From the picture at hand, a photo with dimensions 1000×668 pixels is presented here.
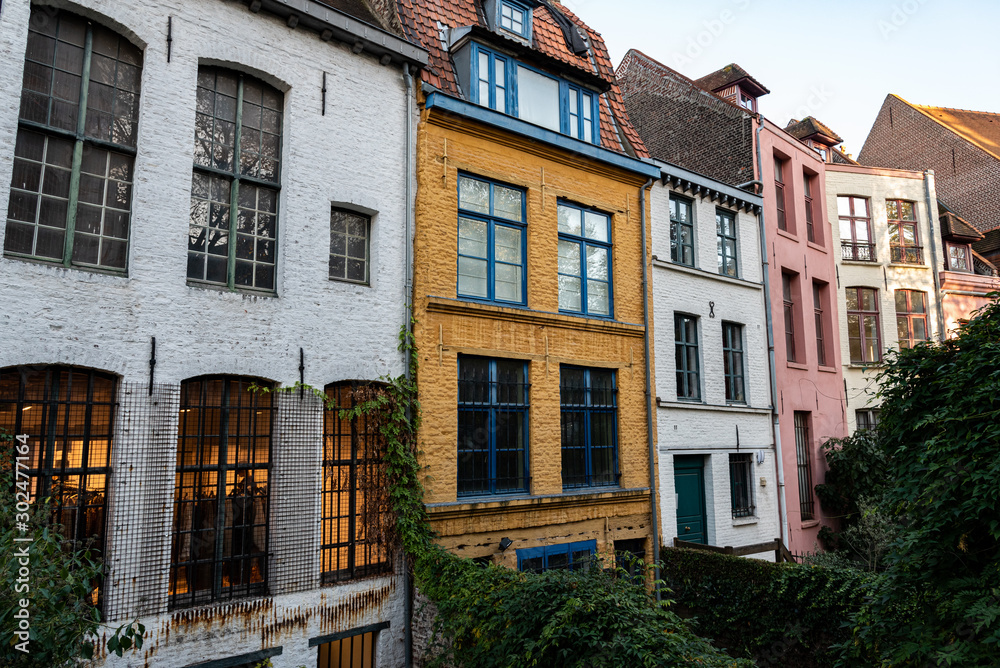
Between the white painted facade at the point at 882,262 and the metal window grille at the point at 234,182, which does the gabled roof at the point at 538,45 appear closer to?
the metal window grille at the point at 234,182

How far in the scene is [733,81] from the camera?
66.6 feet

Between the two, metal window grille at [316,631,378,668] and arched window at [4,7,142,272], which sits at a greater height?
arched window at [4,7,142,272]

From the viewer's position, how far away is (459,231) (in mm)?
11625

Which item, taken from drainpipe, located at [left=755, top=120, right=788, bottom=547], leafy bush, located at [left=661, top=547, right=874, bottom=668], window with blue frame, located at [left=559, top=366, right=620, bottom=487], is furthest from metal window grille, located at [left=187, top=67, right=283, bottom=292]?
drainpipe, located at [left=755, top=120, right=788, bottom=547]

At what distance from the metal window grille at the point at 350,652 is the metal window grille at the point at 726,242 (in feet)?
38.3

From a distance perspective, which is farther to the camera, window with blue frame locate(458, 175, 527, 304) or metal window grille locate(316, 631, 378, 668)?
window with blue frame locate(458, 175, 527, 304)

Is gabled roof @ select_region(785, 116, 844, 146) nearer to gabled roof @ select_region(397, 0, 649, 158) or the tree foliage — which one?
gabled roof @ select_region(397, 0, 649, 158)

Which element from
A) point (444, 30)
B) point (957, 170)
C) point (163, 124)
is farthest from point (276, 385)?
point (957, 170)

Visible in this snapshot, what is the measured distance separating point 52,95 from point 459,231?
6.04 m

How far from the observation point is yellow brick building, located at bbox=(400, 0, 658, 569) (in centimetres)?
1100

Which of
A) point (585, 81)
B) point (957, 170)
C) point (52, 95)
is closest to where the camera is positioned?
point (52, 95)

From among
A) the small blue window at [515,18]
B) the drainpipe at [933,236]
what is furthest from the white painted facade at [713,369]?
the drainpipe at [933,236]

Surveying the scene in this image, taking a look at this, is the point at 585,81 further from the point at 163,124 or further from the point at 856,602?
the point at 856,602

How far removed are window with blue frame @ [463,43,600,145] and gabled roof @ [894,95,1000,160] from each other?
24361 millimetres
